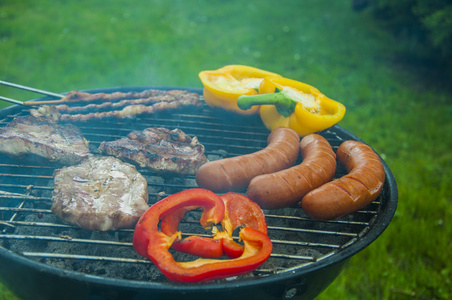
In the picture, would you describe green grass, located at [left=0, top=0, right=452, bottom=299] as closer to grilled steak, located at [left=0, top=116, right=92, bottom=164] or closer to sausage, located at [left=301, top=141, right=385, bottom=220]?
sausage, located at [left=301, top=141, right=385, bottom=220]

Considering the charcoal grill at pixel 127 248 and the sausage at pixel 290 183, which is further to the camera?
the sausage at pixel 290 183

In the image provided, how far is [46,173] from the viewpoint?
A: 112 inches

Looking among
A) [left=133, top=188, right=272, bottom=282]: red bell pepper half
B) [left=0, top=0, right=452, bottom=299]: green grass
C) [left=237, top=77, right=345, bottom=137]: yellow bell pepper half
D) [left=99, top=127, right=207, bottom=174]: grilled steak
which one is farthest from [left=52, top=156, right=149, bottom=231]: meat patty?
[left=0, top=0, right=452, bottom=299]: green grass

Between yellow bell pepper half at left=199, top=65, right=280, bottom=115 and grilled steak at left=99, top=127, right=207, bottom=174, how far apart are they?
30.6 inches

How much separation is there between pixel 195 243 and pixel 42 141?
1.62 m

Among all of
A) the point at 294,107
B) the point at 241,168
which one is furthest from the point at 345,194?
the point at 294,107

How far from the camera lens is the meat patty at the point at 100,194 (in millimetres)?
2271

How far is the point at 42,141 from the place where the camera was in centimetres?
284

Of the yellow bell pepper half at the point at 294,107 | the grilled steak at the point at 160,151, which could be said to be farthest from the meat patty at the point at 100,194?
the yellow bell pepper half at the point at 294,107

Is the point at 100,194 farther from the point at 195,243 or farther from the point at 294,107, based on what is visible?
the point at 294,107

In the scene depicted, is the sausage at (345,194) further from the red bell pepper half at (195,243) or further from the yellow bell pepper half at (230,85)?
the yellow bell pepper half at (230,85)

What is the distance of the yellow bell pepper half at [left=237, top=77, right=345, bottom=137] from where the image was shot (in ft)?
10.9

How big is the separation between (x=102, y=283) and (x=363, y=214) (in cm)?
199

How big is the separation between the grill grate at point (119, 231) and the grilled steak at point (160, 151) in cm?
15
